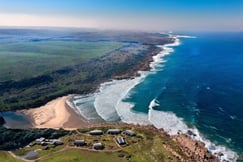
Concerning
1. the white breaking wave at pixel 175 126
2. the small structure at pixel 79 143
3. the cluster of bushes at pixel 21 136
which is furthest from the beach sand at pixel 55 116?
the white breaking wave at pixel 175 126

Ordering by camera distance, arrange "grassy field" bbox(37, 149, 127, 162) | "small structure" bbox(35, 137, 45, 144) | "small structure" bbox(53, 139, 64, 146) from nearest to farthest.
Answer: "grassy field" bbox(37, 149, 127, 162) → "small structure" bbox(53, 139, 64, 146) → "small structure" bbox(35, 137, 45, 144)

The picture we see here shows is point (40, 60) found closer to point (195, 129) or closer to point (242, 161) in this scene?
point (195, 129)

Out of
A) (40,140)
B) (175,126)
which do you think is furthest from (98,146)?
(175,126)

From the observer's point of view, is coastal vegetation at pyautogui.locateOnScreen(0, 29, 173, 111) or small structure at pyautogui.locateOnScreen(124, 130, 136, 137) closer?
small structure at pyautogui.locateOnScreen(124, 130, 136, 137)

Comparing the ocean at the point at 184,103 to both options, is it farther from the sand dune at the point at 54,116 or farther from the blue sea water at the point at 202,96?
the sand dune at the point at 54,116

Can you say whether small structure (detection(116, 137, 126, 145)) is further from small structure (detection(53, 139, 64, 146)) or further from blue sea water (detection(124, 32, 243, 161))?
blue sea water (detection(124, 32, 243, 161))

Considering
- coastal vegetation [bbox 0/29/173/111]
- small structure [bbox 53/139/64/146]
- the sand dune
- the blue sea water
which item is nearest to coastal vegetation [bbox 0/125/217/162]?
small structure [bbox 53/139/64/146]

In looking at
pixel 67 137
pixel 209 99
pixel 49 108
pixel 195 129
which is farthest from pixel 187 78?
pixel 67 137
